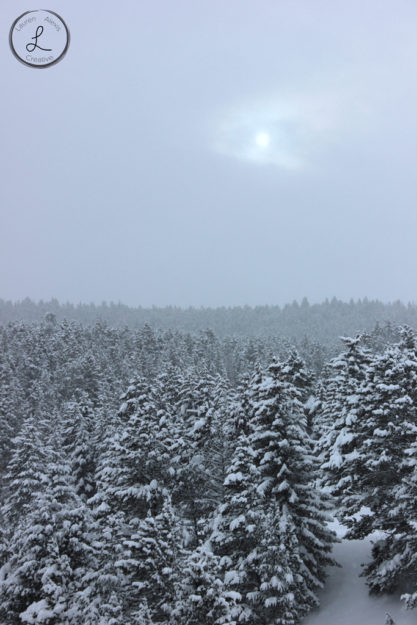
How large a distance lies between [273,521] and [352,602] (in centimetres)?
672

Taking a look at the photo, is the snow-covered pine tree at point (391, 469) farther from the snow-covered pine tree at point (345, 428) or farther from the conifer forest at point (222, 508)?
the snow-covered pine tree at point (345, 428)

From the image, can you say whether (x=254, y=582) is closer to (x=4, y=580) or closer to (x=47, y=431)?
(x=4, y=580)

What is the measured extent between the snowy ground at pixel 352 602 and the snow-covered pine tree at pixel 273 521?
0.77 meters

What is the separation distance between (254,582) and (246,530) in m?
2.05

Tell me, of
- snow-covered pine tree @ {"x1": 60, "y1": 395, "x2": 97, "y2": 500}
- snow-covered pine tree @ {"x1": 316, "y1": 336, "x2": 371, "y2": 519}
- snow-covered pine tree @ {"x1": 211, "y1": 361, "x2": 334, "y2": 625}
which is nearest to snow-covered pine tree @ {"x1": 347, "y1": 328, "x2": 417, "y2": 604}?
snow-covered pine tree @ {"x1": 316, "y1": 336, "x2": 371, "y2": 519}

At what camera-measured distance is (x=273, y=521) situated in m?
18.3

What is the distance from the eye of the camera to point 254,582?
19.2 m

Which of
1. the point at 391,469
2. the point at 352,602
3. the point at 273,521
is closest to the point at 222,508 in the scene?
the point at 273,521

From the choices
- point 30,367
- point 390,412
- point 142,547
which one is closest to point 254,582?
point 142,547

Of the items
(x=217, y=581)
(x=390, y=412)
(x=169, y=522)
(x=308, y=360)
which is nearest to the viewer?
(x=217, y=581)

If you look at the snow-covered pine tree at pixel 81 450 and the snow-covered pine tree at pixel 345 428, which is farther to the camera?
the snow-covered pine tree at pixel 81 450

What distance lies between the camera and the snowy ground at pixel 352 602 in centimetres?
1929

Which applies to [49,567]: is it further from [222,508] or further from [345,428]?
[345,428]

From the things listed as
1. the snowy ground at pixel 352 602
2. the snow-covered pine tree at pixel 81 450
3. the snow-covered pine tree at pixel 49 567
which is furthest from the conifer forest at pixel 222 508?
the snowy ground at pixel 352 602
